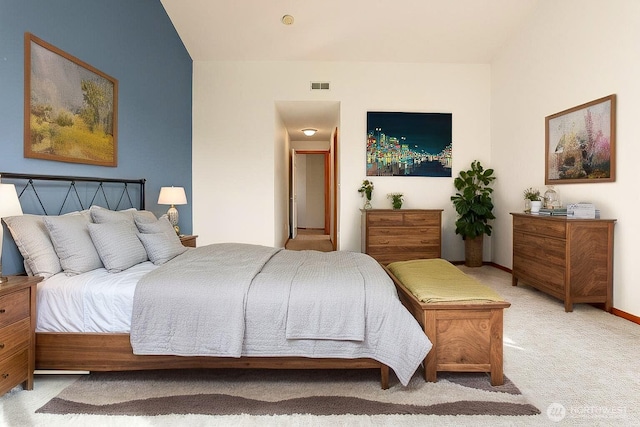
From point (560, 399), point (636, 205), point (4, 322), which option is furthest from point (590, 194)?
point (4, 322)

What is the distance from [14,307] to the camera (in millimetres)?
1872

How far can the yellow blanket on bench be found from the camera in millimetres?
2072

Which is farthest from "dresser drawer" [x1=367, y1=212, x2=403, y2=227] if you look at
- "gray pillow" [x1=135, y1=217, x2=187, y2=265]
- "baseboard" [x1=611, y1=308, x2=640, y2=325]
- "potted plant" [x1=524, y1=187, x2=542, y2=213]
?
"gray pillow" [x1=135, y1=217, x2=187, y2=265]

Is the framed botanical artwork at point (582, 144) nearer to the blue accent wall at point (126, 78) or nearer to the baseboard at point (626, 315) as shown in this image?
the baseboard at point (626, 315)

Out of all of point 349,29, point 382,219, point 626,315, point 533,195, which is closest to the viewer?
point 626,315

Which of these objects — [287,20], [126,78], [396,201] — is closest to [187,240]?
[126,78]

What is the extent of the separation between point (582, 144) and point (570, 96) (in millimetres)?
594

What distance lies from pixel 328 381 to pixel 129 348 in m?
1.16

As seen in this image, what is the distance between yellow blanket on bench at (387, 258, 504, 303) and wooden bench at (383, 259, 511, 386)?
1cm

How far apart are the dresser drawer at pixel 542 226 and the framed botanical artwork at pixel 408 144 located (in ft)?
5.49

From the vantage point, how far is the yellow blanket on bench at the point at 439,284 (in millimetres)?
2072

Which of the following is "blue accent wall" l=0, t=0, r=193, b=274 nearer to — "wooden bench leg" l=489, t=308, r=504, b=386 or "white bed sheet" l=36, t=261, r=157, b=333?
"white bed sheet" l=36, t=261, r=157, b=333

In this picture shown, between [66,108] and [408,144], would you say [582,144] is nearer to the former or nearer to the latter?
[408,144]

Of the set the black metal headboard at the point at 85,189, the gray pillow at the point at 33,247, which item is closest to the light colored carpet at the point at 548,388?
the gray pillow at the point at 33,247
